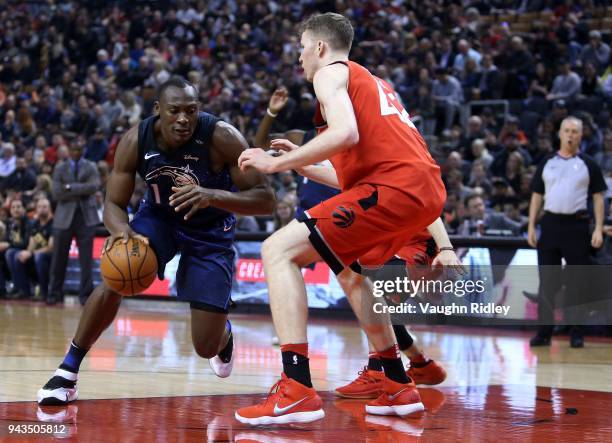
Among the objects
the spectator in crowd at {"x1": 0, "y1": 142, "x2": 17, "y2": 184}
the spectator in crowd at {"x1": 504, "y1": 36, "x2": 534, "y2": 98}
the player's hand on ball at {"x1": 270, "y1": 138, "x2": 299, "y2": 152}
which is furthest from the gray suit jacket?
the player's hand on ball at {"x1": 270, "y1": 138, "x2": 299, "y2": 152}

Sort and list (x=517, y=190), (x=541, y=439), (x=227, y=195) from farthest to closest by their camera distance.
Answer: (x=517, y=190) < (x=227, y=195) < (x=541, y=439)

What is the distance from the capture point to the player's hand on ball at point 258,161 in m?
4.20

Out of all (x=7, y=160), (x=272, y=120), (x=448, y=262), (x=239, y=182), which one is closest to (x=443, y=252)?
(x=448, y=262)

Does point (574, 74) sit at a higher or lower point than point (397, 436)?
higher

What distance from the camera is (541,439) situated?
4.04 m

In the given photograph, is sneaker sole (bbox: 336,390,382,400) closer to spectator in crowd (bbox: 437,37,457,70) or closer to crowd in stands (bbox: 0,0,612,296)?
crowd in stands (bbox: 0,0,612,296)

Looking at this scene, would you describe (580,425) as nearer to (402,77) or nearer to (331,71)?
(331,71)

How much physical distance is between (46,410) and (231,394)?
1069 millimetres

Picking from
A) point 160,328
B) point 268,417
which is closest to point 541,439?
point 268,417

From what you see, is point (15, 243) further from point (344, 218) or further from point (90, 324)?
point (344, 218)

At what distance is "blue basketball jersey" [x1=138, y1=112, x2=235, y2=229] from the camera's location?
498cm

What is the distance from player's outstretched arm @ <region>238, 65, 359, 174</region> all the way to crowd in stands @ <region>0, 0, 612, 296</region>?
694 centimetres

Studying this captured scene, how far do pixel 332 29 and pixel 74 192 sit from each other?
8412mm

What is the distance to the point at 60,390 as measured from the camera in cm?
472
